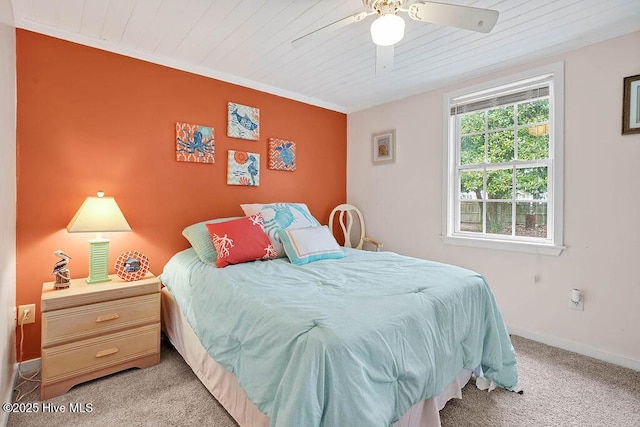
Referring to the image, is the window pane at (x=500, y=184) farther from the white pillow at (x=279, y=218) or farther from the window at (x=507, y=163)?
the white pillow at (x=279, y=218)

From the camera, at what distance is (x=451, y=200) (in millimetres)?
3049

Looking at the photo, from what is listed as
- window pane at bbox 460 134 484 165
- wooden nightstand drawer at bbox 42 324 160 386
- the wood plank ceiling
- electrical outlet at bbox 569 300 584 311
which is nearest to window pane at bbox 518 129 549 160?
window pane at bbox 460 134 484 165

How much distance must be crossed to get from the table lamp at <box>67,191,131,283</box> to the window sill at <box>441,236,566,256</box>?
2765mm

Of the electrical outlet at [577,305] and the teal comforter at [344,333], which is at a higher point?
the teal comforter at [344,333]

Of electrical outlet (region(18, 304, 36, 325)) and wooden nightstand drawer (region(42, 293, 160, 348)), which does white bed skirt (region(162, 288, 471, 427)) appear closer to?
wooden nightstand drawer (region(42, 293, 160, 348))

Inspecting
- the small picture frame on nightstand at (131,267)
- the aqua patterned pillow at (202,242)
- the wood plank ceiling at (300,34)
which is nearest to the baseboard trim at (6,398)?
the small picture frame on nightstand at (131,267)

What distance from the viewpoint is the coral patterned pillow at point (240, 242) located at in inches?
85.3

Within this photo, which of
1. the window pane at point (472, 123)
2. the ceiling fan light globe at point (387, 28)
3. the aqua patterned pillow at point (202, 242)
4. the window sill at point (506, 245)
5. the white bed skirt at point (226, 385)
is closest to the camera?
the white bed skirt at point (226, 385)

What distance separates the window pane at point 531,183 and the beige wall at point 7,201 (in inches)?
137

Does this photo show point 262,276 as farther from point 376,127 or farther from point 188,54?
point 376,127

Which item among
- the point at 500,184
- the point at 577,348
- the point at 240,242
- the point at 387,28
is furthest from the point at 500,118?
the point at 240,242

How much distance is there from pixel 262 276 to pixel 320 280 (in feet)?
1.21

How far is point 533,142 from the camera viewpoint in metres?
2.59

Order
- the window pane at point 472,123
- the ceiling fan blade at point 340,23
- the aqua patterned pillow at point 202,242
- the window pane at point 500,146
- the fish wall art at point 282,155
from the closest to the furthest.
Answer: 1. the ceiling fan blade at point 340,23
2. the aqua patterned pillow at point 202,242
3. the window pane at point 500,146
4. the window pane at point 472,123
5. the fish wall art at point 282,155
